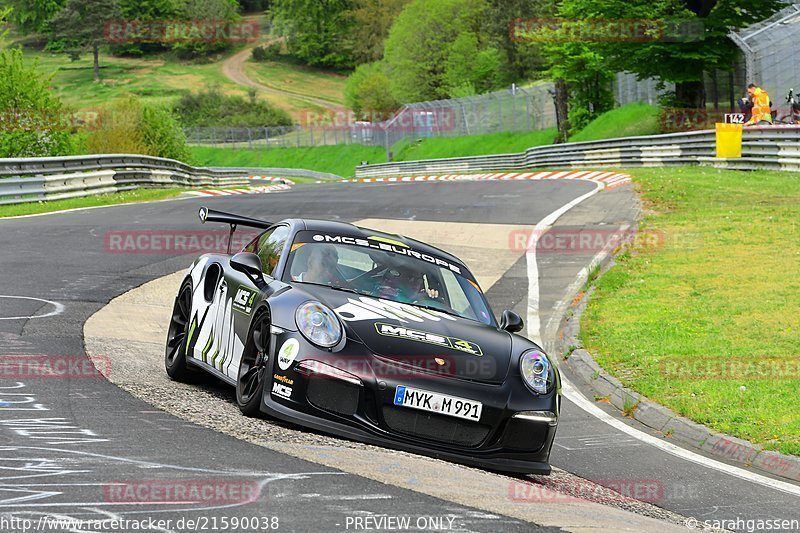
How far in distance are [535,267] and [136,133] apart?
31507mm

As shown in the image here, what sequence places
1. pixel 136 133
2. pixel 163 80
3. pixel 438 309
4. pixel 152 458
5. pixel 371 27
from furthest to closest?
1. pixel 371 27
2. pixel 163 80
3. pixel 136 133
4. pixel 438 309
5. pixel 152 458

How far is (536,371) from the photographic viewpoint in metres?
7.29

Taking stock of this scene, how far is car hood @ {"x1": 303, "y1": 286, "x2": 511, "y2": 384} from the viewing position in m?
6.96

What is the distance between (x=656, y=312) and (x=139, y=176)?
22.3 m

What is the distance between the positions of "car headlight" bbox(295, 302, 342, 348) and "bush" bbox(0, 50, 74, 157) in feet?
87.7

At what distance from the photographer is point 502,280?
1688 cm

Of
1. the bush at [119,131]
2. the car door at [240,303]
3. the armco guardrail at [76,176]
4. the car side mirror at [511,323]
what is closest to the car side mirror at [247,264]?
the car door at [240,303]

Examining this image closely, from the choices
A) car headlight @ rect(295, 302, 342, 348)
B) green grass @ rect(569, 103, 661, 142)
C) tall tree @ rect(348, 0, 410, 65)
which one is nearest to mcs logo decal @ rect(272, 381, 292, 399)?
car headlight @ rect(295, 302, 342, 348)

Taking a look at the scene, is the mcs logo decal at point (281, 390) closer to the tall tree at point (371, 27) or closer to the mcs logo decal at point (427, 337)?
the mcs logo decal at point (427, 337)

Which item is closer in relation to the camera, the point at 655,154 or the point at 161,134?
the point at 655,154

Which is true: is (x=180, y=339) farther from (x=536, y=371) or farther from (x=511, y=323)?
(x=536, y=371)

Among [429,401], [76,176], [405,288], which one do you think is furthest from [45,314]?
[76,176]

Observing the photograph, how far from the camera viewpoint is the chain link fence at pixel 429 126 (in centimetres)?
6844

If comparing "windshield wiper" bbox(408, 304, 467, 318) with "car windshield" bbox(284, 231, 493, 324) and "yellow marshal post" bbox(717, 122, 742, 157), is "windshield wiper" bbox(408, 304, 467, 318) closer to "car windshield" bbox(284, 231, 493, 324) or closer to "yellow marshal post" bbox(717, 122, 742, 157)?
"car windshield" bbox(284, 231, 493, 324)
